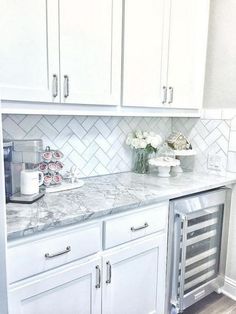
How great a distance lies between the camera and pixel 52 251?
115 cm

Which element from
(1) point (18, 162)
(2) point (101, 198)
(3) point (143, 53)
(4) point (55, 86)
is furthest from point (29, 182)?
(3) point (143, 53)

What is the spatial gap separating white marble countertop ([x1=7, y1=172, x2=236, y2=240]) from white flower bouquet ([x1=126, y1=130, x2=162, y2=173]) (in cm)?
10

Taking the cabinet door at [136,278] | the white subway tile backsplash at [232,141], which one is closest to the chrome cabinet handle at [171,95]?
the white subway tile backsplash at [232,141]

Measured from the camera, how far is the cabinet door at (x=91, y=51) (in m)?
1.37

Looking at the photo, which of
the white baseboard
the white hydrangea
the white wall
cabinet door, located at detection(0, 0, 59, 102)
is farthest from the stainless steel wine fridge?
cabinet door, located at detection(0, 0, 59, 102)

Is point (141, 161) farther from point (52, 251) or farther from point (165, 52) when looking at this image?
point (52, 251)

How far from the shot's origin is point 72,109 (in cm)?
146

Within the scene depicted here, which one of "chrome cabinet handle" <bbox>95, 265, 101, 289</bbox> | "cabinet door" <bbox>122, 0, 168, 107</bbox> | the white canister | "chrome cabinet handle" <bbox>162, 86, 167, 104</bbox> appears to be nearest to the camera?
"chrome cabinet handle" <bbox>95, 265, 101, 289</bbox>

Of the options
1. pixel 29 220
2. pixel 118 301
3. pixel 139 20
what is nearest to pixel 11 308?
pixel 29 220

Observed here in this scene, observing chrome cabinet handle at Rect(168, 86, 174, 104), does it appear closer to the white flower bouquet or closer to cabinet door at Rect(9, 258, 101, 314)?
the white flower bouquet

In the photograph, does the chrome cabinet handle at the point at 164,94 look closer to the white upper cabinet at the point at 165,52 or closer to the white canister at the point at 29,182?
the white upper cabinet at the point at 165,52

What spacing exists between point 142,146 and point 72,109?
2.43 feet

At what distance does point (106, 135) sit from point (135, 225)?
0.79 meters

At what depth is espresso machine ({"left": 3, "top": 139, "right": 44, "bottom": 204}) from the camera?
1.37m
